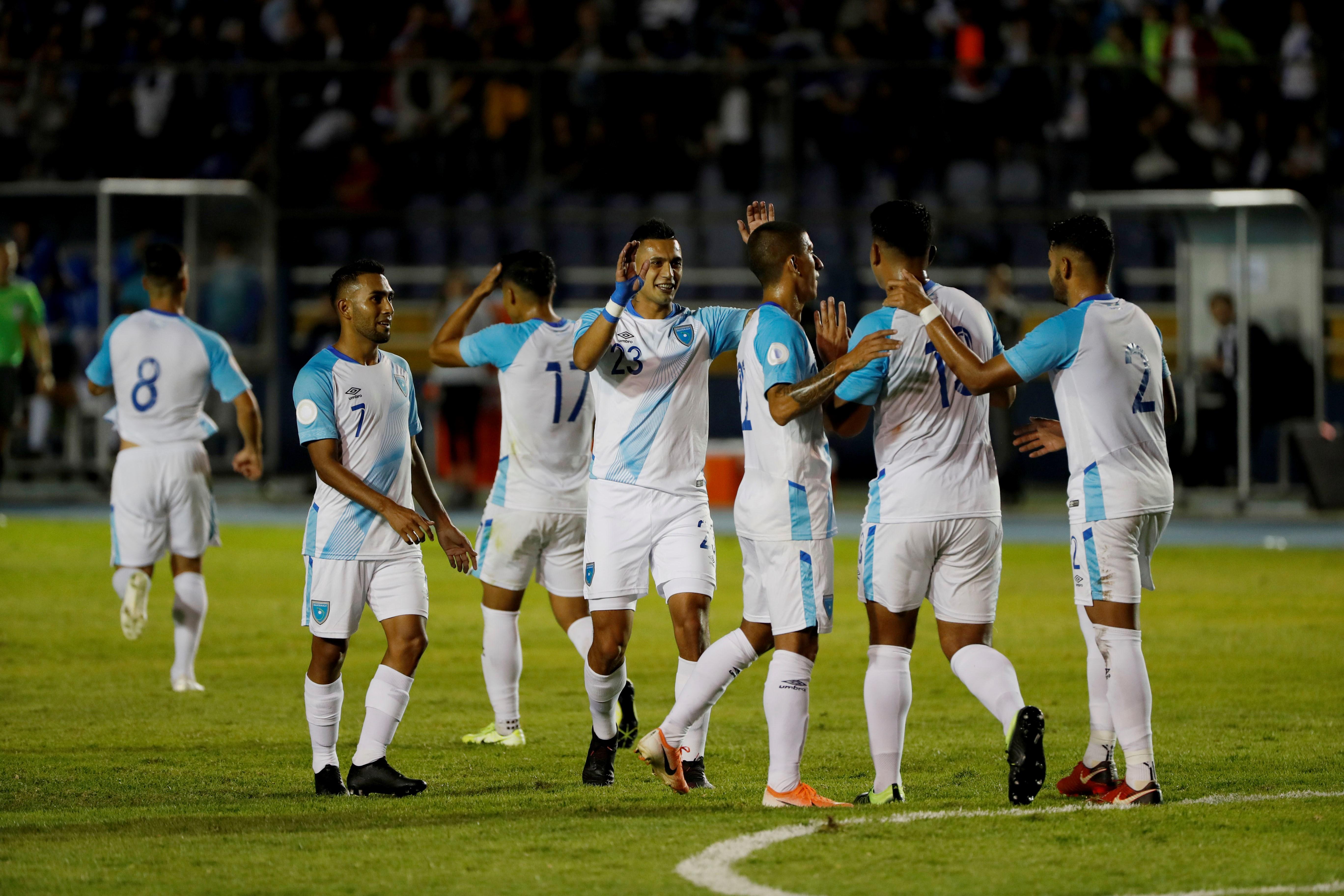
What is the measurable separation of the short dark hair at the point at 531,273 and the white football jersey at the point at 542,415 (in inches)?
6.6

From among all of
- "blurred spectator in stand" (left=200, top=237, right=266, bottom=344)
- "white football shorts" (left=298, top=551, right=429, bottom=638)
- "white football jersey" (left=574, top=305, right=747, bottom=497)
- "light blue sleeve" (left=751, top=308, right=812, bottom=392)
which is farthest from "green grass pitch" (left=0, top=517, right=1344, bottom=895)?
"blurred spectator in stand" (left=200, top=237, right=266, bottom=344)

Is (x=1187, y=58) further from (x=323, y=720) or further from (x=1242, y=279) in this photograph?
(x=323, y=720)

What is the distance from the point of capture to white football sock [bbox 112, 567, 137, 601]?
9234 millimetres

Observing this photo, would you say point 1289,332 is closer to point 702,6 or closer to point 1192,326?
point 1192,326

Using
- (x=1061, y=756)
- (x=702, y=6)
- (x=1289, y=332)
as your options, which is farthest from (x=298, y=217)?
(x=1061, y=756)

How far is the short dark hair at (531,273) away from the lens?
7754 mm

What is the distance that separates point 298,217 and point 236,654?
11565 millimetres

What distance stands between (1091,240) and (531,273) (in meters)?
2.59

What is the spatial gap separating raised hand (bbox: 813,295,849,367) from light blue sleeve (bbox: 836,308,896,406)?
0.04 meters

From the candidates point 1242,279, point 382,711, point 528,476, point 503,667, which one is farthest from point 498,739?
point 1242,279

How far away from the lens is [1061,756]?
723 cm

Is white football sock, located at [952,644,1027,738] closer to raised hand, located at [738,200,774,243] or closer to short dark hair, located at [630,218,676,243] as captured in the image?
raised hand, located at [738,200,774,243]

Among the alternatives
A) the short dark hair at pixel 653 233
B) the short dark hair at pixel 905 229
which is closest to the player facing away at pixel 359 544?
the short dark hair at pixel 653 233

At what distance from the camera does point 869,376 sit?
19.6 feet
